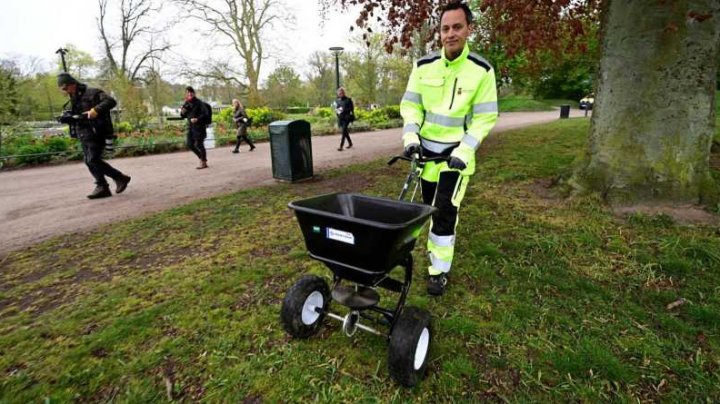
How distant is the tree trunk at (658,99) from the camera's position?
3.88 metres

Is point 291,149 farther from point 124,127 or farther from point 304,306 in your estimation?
point 124,127

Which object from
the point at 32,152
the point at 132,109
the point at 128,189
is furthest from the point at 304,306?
the point at 132,109

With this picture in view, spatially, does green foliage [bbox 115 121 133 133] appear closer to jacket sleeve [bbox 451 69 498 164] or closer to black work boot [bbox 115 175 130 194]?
black work boot [bbox 115 175 130 194]

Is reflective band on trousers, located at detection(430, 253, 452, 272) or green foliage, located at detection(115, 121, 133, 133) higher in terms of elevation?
green foliage, located at detection(115, 121, 133, 133)

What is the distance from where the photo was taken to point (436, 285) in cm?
293

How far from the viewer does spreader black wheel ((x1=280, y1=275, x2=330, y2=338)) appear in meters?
2.30

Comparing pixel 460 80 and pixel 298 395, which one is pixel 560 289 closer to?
pixel 460 80

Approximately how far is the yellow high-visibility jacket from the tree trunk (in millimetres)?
2587

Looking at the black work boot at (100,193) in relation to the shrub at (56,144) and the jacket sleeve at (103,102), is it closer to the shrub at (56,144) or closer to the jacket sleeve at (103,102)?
the jacket sleeve at (103,102)

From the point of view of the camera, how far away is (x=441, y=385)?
2.07 m

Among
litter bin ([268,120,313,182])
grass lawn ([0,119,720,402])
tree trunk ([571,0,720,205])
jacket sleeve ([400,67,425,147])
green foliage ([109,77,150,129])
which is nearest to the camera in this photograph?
grass lawn ([0,119,720,402])

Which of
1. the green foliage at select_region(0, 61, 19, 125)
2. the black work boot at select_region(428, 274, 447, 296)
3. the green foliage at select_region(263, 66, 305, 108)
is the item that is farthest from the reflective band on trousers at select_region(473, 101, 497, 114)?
the green foliage at select_region(263, 66, 305, 108)

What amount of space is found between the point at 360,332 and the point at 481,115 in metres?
1.64

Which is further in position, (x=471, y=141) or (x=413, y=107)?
(x=413, y=107)
